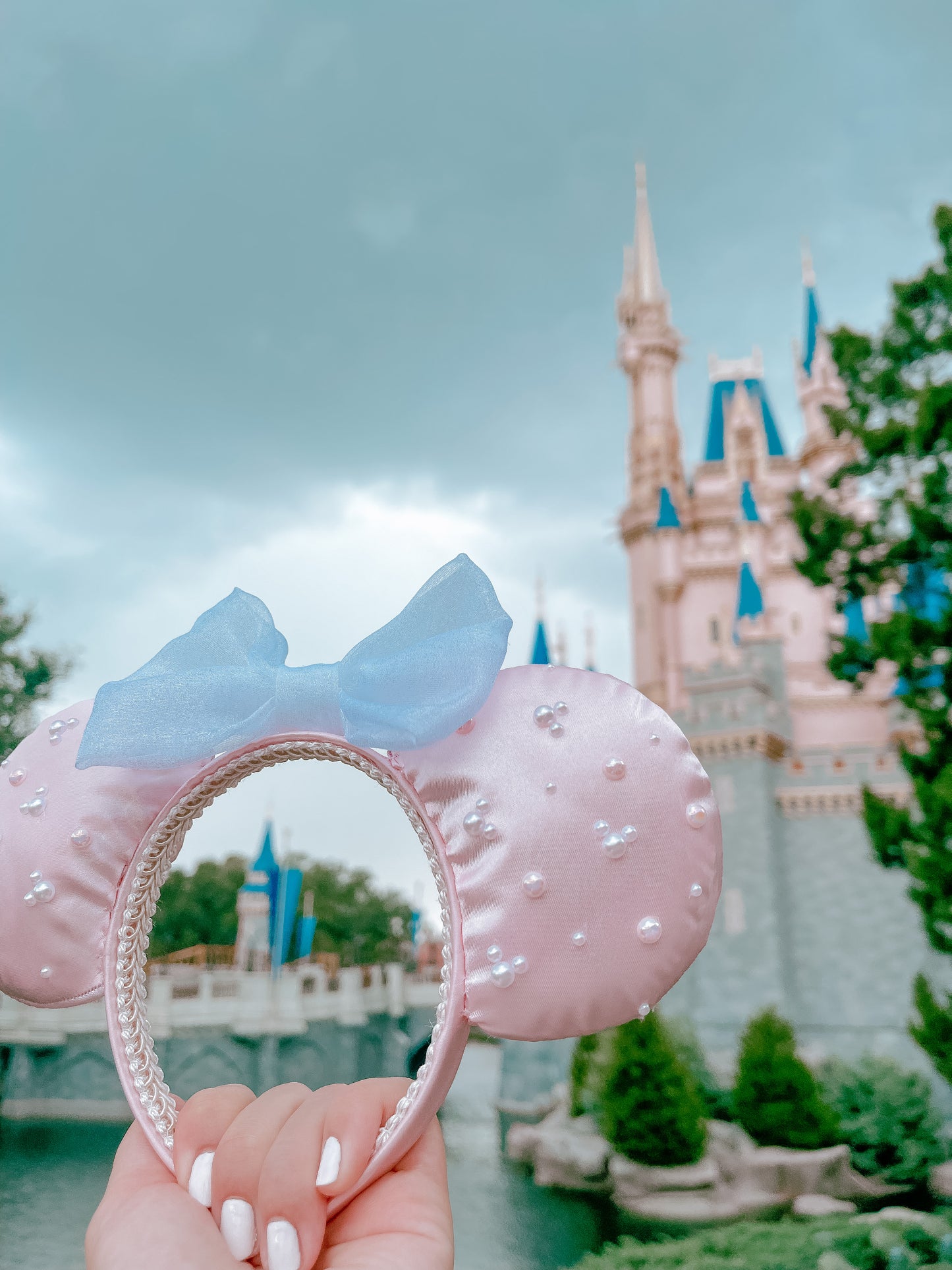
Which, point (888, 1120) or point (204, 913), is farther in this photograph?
point (204, 913)

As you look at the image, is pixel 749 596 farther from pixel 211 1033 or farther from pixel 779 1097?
pixel 211 1033

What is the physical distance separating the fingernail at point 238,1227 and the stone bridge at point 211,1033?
2.63m

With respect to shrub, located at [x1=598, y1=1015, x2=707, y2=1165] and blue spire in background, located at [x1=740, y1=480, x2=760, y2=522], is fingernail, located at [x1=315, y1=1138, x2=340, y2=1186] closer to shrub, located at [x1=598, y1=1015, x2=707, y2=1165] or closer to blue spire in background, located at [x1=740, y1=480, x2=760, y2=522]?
shrub, located at [x1=598, y1=1015, x2=707, y2=1165]

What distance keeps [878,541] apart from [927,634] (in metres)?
1.31

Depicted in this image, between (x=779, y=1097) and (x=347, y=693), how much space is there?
12.2 m

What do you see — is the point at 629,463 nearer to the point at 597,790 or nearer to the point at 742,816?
the point at 742,816

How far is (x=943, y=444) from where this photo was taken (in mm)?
7711

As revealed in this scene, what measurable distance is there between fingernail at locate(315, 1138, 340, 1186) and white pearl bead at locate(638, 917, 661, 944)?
589 mm

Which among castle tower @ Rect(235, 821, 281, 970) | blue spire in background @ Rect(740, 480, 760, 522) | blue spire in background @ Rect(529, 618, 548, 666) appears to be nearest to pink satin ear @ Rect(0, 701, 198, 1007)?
castle tower @ Rect(235, 821, 281, 970)

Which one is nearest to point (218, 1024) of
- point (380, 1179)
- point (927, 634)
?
point (927, 634)

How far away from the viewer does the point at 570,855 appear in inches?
60.1

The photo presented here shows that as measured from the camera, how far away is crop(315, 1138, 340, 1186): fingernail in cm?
147

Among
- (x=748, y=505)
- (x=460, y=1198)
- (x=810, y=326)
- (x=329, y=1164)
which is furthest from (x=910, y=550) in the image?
(x=810, y=326)

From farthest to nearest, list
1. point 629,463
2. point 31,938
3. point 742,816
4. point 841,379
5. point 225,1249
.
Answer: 1. point 629,463
2. point 742,816
3. point 841,379
4. point 31,938
5. point 225,1249
